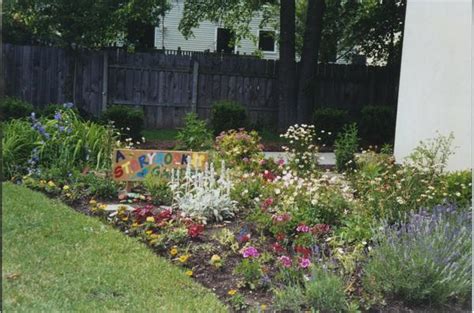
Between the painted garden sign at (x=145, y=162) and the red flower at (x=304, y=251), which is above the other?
the painted garden sign at (x=145, y=162)

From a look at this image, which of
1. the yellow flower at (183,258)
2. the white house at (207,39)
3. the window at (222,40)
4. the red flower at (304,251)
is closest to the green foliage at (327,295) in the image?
the red flower at (304,251)

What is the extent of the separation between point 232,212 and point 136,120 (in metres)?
6.95

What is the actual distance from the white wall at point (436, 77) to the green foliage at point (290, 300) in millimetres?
4933

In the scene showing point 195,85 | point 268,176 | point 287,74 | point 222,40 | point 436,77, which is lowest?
point 268,176

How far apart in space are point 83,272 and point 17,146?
4.02 m

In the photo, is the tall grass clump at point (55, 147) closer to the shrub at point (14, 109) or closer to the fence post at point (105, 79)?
the shrub at point (14, 109)

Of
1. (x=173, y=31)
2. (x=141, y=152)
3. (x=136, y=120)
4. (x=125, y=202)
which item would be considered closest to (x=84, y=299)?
(x=125, y=202)

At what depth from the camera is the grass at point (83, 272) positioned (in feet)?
12.3

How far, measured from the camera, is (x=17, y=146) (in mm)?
7754

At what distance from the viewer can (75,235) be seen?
5121mm

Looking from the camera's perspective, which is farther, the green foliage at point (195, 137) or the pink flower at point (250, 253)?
the green foliage at point (195, 137)

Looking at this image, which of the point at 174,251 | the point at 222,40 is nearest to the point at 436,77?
the point at 174,251

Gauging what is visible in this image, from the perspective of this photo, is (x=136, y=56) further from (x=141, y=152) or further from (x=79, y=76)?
(x=141, y=152)

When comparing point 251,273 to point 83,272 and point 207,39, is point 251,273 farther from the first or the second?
point 207,39
